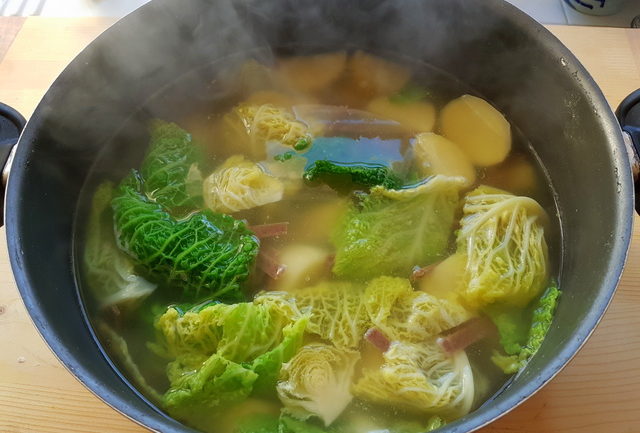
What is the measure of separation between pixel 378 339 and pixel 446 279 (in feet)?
0.82

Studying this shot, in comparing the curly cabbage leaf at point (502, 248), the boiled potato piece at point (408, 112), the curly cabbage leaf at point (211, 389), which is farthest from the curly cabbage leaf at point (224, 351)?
the boiled potato piece at point (408, 112)

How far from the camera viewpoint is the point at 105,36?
4.81 ft

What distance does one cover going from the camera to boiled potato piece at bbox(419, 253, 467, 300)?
145 centimetres

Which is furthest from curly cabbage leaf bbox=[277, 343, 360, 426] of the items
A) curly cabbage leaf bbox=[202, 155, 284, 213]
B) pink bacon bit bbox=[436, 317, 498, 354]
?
curly cabbage leaf bbox=[202, 155, 284, 213]

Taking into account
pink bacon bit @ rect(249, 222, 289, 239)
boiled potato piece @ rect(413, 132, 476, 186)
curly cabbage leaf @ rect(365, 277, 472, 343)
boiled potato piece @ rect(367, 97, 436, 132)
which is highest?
boiled potato piece @ rect(367, 97, 436, 132)

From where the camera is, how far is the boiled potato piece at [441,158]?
1.65 m

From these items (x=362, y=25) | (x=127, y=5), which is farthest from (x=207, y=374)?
(x=127, y=5)

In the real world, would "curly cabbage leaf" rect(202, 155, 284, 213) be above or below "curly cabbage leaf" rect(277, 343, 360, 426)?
above

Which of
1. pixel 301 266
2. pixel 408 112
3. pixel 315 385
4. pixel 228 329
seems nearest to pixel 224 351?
pixel 228 329

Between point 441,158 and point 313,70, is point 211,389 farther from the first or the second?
point 313,70

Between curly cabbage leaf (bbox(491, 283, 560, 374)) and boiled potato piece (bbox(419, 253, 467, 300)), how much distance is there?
19cm

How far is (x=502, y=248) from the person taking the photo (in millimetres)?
1464

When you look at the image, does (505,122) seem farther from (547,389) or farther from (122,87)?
(122,87)

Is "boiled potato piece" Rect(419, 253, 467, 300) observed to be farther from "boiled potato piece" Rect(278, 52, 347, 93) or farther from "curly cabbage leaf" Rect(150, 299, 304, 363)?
"boiled potato piece" Rect(278, 52, 347, 93)
